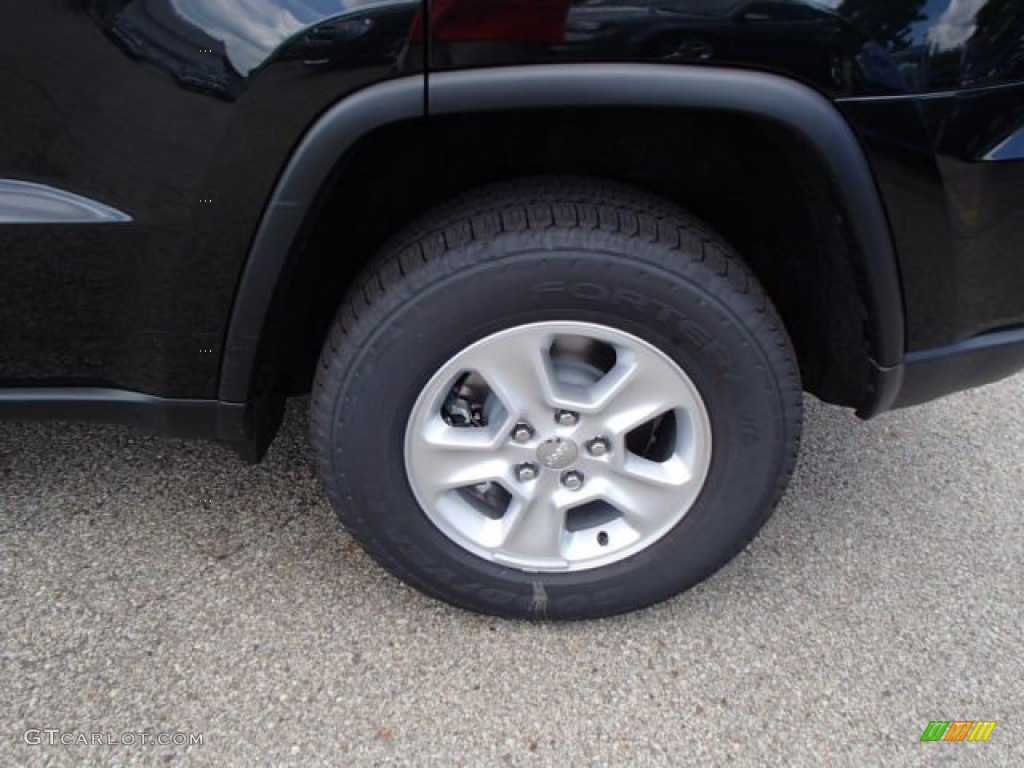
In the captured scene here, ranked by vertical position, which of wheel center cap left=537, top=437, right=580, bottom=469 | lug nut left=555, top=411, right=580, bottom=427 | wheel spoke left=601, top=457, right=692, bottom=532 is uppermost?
lug nut left=555, top=411, right=580, bottom=427

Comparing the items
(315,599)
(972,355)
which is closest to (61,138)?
(315,599)

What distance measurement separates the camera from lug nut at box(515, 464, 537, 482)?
1858mm

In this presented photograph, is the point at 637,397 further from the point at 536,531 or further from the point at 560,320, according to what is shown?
the point at 536,531

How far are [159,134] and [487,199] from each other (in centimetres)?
60

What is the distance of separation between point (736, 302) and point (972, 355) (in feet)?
1.71

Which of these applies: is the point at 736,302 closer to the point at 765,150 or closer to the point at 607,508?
the point at 765,150

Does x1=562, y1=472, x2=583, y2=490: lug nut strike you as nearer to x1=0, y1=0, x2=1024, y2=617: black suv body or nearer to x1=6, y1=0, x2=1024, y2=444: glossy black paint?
x1=0, y1=0, x2=1024, y2=617: black suv body

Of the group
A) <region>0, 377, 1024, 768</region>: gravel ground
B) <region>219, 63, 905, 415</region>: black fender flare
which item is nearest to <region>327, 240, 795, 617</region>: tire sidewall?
<region>0, 377, 1024, 768</region>: gravel ground

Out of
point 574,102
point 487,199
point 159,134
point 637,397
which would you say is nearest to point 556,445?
point 637,397

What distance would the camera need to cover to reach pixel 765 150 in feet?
5.48

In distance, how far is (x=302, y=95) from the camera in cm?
143

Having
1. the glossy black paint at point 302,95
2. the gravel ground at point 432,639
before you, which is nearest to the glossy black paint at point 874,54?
the glossy black paint at point 302,95

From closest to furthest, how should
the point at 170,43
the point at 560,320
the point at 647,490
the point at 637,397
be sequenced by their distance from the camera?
the point at 170,43 < the point at 560,320 < the point at 637,397 < the point at 647,490

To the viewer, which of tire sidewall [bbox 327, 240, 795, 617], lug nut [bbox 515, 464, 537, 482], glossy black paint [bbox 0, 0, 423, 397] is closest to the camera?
glossy black paint [bbox 0, 0, 423, 397]
